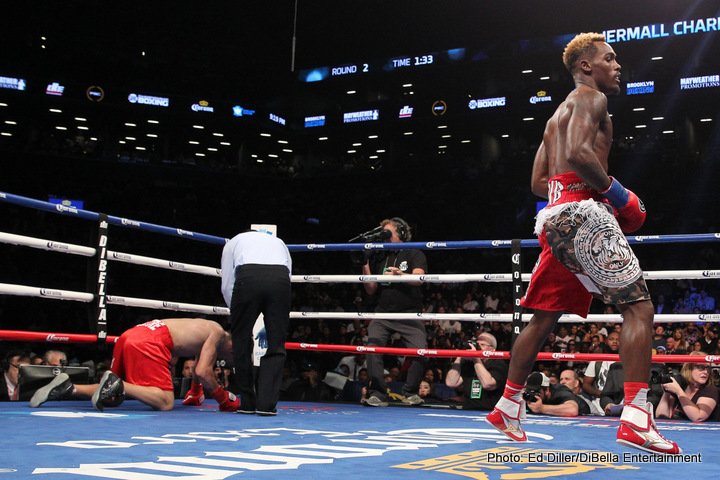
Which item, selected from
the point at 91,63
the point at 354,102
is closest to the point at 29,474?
the point at 91,63

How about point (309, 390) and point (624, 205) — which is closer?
point (624, 205)

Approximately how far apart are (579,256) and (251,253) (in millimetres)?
1912

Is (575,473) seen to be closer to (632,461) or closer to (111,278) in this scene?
(632,461)

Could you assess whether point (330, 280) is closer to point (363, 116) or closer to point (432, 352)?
point (432, 352)

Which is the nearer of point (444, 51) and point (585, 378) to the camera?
point (585, 378)

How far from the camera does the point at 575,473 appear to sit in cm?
172

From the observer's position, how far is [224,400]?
144 inches

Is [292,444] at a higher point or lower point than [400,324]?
lower

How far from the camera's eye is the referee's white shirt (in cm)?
374

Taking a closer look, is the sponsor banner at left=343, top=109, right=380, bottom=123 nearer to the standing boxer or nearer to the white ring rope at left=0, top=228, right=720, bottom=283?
the white ring rope at left=0, top=228, right=720, bottom=283

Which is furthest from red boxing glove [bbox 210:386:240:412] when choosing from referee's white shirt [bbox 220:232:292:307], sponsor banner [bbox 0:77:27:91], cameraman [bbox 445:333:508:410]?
sponsor banner [bbox 0:77:27:91]

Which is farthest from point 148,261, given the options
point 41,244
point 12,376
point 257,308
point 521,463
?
point 521,463

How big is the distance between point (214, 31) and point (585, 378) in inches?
896

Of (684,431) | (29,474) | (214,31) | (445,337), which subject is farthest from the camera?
(214,31)
